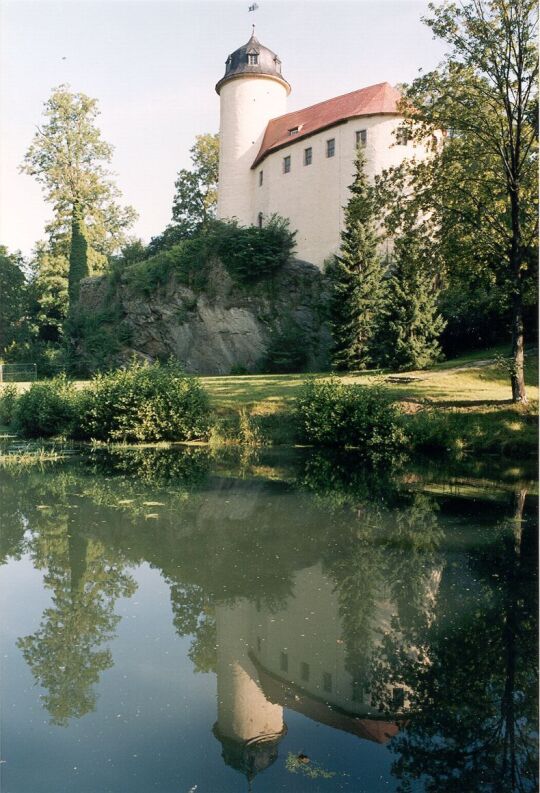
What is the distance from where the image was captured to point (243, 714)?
4.88 meters

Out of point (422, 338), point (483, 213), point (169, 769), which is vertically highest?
point (483, 213)

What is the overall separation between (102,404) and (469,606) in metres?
15.9

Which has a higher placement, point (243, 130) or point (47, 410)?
point (243, 130)

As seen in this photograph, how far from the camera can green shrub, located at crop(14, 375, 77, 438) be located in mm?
22281

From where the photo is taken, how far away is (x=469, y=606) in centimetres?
698

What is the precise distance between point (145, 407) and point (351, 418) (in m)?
6.24

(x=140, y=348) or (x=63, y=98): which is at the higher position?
(x=63, y=98)

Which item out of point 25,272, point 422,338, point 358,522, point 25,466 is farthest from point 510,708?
point 25,272

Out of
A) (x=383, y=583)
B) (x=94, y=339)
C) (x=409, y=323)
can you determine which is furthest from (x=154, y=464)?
(x=94, y=339)

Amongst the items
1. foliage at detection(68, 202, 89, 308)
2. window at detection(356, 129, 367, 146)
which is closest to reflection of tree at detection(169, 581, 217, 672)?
window at detection(356, 129, 367, 146)

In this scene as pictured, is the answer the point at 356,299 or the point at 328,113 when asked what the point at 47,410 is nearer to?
the point at 356,299

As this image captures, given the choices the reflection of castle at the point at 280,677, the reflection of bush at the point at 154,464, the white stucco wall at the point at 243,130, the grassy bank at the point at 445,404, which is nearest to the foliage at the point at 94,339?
the white stucco wall at the point at 243,130

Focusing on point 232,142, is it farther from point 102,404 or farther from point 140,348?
point 102,404

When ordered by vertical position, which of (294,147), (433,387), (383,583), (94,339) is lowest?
(383,583)
